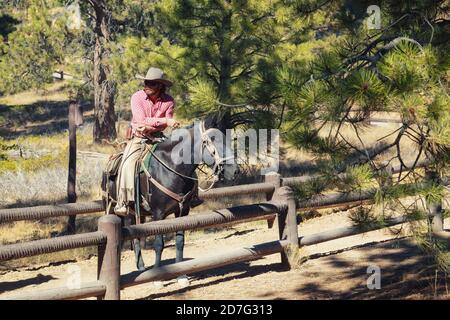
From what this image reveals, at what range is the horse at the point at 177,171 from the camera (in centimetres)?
954

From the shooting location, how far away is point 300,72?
6859 millimetres

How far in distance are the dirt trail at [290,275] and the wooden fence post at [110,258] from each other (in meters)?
1.11

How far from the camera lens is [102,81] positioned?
97.2 feet

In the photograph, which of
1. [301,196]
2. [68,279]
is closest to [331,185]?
[301,196]

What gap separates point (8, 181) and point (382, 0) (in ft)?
45.5

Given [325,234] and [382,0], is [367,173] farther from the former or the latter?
[325,234]

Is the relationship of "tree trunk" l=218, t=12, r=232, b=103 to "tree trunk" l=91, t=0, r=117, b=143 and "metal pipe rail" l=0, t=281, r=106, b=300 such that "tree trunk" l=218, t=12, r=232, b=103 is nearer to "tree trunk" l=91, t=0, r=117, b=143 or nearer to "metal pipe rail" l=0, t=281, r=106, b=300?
"tree trunk" l=91, t=0, r=117, b=143

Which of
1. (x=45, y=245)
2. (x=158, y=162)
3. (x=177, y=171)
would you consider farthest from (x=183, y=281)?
(x=45, y=245)

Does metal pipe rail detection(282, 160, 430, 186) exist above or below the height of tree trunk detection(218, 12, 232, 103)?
below

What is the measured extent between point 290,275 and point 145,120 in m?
2.91

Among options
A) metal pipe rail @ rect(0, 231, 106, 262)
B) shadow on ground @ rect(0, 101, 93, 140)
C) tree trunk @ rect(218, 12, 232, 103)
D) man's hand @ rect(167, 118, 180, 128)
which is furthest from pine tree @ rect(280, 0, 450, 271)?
shadow on ground @ rect(0, 101, 93, 140)

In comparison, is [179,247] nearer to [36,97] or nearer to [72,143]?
[72,143]

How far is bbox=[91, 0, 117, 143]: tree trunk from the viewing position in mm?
27922

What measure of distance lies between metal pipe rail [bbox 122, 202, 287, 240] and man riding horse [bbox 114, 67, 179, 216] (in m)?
1.31
